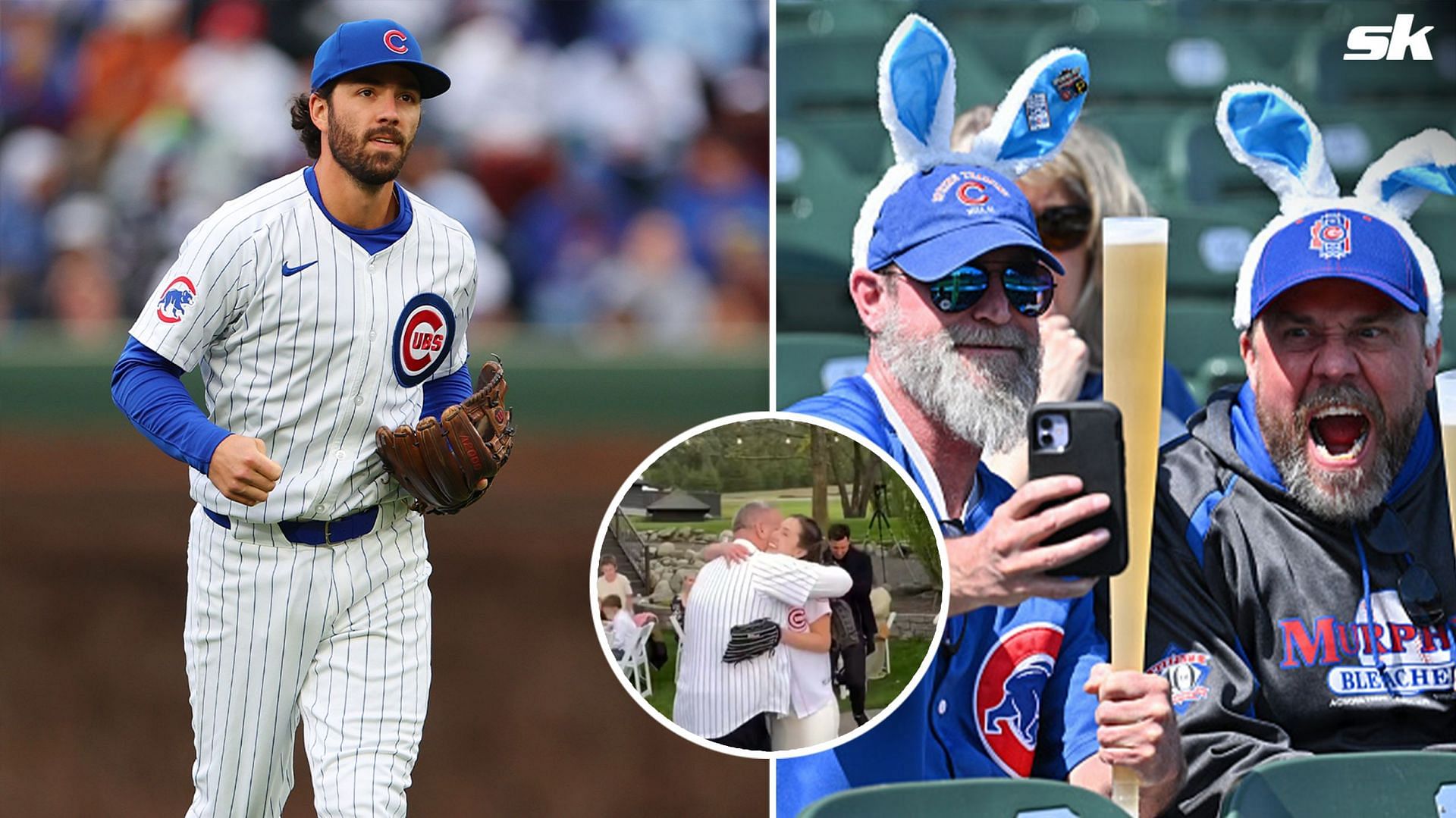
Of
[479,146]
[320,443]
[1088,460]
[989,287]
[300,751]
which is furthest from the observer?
[479,146]

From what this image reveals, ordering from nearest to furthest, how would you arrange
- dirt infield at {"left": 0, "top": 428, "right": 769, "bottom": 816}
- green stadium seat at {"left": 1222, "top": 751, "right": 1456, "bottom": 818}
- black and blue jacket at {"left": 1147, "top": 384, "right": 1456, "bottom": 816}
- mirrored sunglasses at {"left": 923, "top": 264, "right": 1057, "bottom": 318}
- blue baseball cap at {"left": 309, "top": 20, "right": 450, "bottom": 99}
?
green stadium seat at {"left": 1222, "top": 751, "right": 1456, "bottom": 818} < blue baseball cap at {"left": 309, "top": 20, "right": 450, "bottom": 99} < mirrored sunglasses at {"left": 923, "top": 264, "right": 1057, "bottom": 318} < black and blue jacket at {"left": 1147, "top": 384, "right": 1456, "bottom": 816} < dirt infield at {"left": 0, "top": 428, "right": 769, "bottom": 816}

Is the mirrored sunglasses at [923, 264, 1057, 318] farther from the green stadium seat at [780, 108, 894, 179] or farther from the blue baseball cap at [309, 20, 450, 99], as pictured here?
the blue baseball cap at [309, 20, 450, 99]

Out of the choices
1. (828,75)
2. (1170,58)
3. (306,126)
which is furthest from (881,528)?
(306,126)

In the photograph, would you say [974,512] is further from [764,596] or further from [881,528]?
[764,596]

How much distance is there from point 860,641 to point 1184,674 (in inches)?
26.9

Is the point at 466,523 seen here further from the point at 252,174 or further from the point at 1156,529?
the point at 1156,529

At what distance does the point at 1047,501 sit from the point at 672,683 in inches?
31.1

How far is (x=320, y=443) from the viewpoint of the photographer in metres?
2.70

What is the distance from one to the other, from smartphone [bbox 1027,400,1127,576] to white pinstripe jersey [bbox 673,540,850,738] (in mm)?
488

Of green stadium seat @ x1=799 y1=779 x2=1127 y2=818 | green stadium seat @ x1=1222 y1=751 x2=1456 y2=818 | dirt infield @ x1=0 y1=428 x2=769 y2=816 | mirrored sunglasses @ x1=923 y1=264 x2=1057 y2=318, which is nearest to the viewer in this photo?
green stadium seat @ x1=799 y1=779 x2=1127 y2=818

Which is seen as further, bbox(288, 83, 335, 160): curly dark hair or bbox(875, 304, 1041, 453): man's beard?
bbox(875, 304, 1041, 453): man's beard

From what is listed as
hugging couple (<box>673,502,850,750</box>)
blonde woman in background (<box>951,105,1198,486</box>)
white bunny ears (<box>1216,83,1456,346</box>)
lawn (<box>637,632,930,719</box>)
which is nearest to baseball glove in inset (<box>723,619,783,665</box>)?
hugging couple (<box>673,502,850,750</box>)

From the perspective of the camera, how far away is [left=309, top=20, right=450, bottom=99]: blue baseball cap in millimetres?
2645

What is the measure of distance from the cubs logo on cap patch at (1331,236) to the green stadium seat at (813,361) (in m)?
0.91
